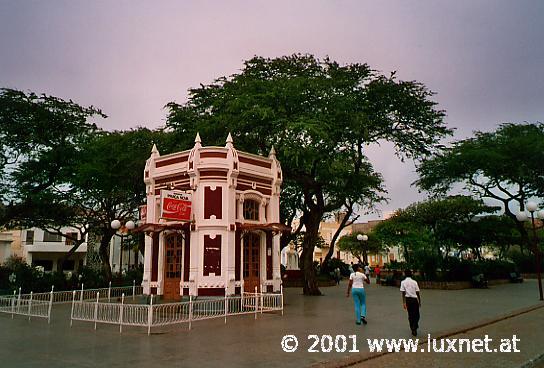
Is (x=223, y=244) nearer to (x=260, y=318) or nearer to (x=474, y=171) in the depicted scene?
(x=260, y=318)

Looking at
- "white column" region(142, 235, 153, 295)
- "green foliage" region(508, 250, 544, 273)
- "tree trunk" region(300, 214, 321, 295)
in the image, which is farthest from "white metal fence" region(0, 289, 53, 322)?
"green foliage" region(508, 250, 544, 273)

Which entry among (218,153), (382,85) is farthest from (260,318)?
(382,85)

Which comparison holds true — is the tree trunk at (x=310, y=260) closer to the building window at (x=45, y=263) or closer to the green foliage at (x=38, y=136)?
the green foliage at (x=38, y=136)

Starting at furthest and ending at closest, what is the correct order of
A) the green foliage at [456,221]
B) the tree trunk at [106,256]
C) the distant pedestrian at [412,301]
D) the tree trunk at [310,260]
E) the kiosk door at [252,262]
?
1. the green foliage at [456,221]
2. the tree trunk at [106,256]
3. the tree trunk at [310,260]
4. the kiosk door at [252,262]
5. the distant pedestrian at [412,301]

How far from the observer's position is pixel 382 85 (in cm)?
2425

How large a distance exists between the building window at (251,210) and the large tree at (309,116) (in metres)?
2.87

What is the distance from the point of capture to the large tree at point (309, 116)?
21.5 m

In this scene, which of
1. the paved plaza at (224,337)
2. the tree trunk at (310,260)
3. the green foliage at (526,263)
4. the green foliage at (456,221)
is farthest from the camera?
the green foliage at (526,263)

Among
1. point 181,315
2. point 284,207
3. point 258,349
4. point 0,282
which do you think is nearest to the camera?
point 258,349

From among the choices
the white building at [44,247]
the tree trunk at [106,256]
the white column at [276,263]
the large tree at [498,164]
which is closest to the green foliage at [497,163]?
the large tree at [498,164]

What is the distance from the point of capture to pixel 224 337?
38.5 feet

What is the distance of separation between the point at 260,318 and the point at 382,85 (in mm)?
14691

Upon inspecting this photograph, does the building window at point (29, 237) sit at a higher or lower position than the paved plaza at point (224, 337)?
higher

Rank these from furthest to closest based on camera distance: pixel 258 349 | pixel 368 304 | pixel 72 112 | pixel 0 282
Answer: pixel 72 112 → pixel 0 282 → pixel 368 304 → pixel 258 349
